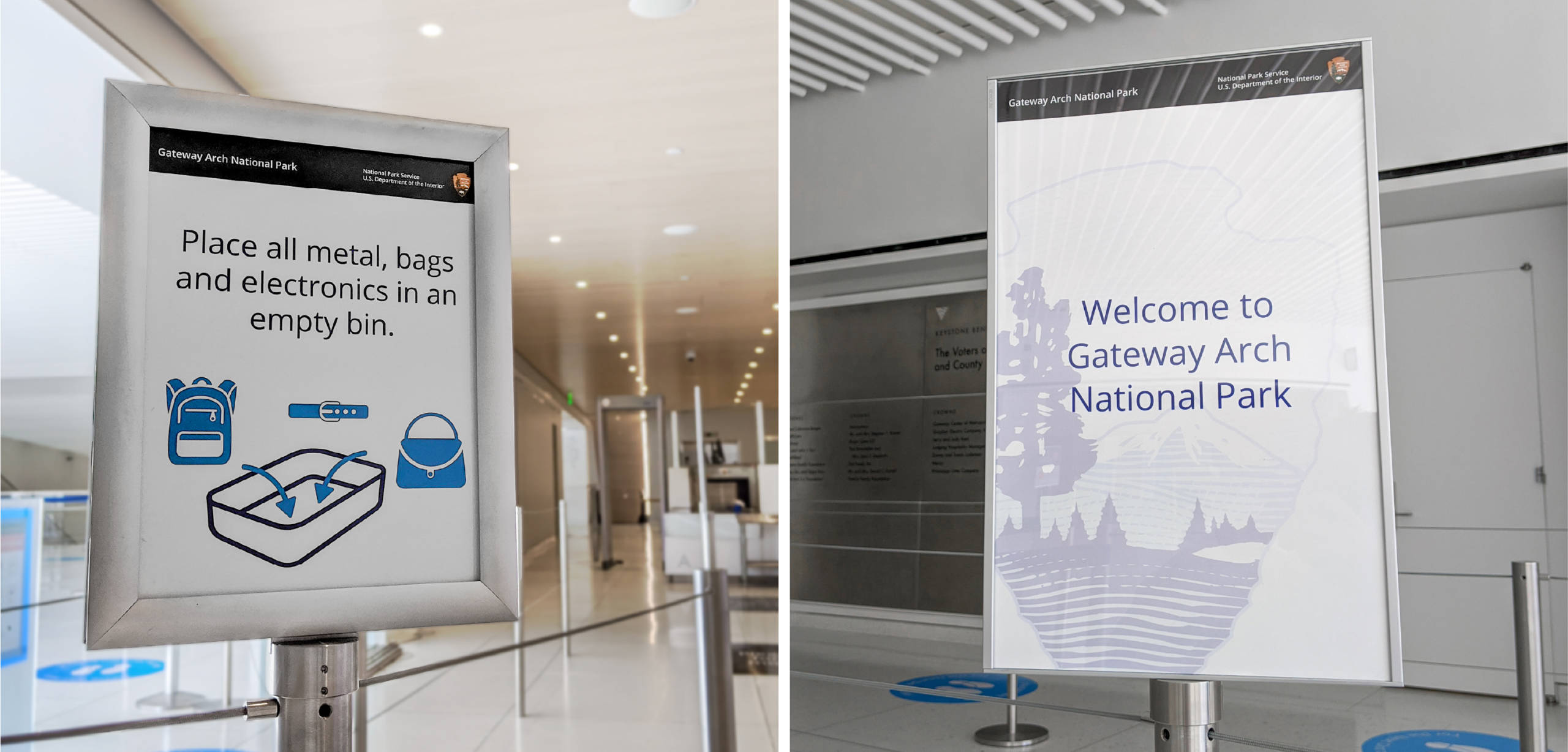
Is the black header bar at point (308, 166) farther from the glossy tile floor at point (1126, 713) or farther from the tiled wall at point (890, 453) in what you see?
the tiled wall at point (890, 453)

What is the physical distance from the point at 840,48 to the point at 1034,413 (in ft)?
13.2

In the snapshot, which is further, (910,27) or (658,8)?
(910,27)

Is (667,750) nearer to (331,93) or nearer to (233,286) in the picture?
(233,286)

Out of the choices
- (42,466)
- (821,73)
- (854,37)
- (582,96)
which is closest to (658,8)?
(582,96)

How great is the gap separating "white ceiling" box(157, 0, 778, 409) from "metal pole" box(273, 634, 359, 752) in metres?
2.71

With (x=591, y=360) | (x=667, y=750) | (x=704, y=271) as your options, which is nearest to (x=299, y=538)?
(x=667, y=750)

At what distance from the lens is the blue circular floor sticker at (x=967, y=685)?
461 cm

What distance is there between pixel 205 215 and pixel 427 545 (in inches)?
20.5

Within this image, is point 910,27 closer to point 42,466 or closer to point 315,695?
point 315,695

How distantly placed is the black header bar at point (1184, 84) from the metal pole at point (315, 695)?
169 centimetres

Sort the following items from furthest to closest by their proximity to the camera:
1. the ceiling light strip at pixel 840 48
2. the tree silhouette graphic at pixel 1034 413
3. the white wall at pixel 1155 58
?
the ceiling light strip at pixel 840 48
the white wall at pixel 1155 58
the tree silhouette graphic at pixel 1034 413

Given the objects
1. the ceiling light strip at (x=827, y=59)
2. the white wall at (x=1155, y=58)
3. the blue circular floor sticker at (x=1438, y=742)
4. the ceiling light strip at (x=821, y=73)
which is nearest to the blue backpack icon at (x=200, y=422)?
the blue circular floor sticker at (x=1438, y=742)

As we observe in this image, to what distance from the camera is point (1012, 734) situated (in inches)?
149

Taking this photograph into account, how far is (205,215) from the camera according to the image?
122cm
